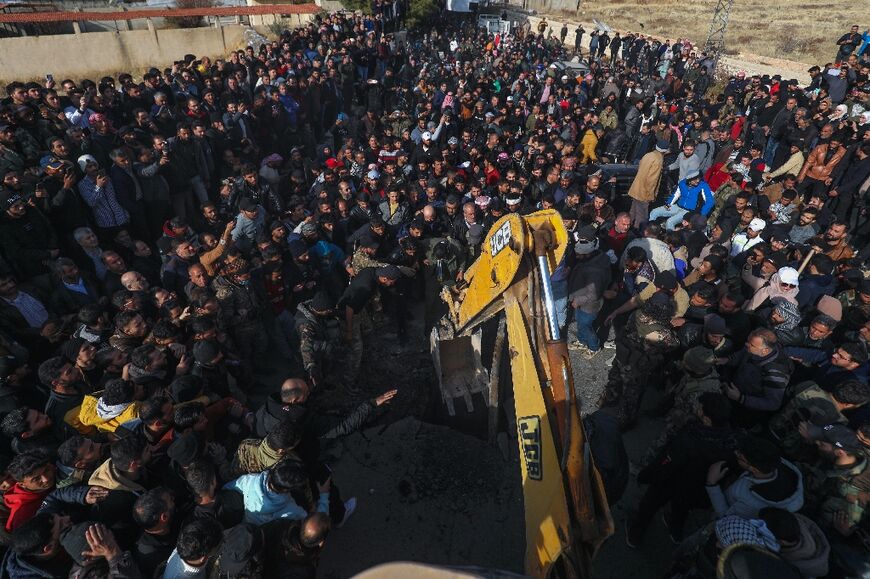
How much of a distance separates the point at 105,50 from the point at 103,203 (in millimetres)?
15366

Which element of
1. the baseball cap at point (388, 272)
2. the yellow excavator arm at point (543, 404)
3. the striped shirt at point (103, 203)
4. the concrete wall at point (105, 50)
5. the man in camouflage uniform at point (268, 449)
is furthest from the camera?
the concrete wall at point (105, 50)

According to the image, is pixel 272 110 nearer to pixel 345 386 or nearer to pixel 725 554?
pixel 345 386

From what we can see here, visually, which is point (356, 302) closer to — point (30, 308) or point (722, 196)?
point (30, 308)

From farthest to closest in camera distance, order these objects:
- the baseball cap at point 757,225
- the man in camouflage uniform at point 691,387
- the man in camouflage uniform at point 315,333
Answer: the baseball cap at point 757,225, the man in camouflage uniform at point 315,333, the man in camouflage uniform at point 691,387

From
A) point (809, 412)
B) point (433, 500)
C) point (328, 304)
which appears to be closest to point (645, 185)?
point (809, 412)

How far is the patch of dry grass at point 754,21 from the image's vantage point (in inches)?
1214

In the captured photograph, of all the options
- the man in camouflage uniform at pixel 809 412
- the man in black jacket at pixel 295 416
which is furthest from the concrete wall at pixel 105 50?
the man in camouflage uniform at pixel 809 412

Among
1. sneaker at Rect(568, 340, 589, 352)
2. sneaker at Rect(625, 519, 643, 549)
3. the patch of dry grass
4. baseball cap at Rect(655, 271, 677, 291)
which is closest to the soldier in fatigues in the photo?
sneaker at Rect(568, 340, 589, 352)

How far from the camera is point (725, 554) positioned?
2721mm

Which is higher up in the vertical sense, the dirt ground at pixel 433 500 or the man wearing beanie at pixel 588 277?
the man wearing beanie at pixel 588 277

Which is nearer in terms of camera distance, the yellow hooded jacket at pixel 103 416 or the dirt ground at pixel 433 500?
the yellow hooded jacket at pixel 103 416

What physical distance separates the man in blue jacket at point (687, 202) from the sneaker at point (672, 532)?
554 cm

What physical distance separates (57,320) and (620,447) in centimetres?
616

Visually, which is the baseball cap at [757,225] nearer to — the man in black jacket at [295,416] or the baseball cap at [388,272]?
the baseball cap at [388,272]
